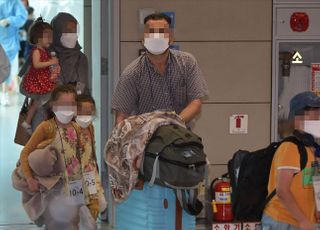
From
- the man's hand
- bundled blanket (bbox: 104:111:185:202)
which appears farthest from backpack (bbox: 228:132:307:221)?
the man's hand

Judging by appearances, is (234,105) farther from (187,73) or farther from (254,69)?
(187,73)

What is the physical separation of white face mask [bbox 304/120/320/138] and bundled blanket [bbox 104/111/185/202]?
73cm

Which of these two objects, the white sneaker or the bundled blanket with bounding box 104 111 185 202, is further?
the white sneaker

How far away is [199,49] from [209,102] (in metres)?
0.46

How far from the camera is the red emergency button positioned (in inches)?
239

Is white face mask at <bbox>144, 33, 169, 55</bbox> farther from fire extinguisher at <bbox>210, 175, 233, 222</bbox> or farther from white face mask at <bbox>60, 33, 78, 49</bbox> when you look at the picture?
fire extinguisher at <bbox>210, 175, 233, 222</bbox>

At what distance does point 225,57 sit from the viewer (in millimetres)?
6055

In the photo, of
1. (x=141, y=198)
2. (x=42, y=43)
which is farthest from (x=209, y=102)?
(x=141, y=198)

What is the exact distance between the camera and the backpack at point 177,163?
3.77 meters

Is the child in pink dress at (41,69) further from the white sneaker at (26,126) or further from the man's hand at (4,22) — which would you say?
the man's hand at (4,22)

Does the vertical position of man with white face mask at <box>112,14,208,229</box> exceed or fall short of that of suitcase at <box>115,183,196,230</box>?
it exceeds it

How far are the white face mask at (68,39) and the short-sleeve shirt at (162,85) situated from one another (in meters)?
1.32

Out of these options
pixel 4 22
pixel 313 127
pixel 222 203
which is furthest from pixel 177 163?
pixel 4 22

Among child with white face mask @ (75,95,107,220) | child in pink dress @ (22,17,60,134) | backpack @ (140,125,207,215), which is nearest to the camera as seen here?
backpack @ (140,125,207,215)
